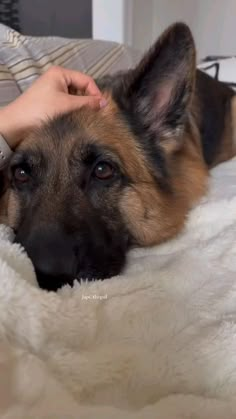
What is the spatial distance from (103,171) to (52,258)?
0.33 metres

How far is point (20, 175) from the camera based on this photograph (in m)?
1.30

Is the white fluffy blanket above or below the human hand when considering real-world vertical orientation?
below

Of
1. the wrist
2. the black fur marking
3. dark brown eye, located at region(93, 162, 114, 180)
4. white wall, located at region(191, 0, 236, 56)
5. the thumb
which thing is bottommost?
white wall, located at region(191, 0, 236, 56)

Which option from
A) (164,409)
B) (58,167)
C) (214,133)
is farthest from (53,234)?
(214,133)

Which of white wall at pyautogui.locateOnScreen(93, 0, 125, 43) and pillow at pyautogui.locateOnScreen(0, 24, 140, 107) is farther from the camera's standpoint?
white wall at pyautogui.locateOnScreen(93, 0, 125, 43)

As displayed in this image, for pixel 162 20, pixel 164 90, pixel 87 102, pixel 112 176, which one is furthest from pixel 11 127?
pixel 162 20

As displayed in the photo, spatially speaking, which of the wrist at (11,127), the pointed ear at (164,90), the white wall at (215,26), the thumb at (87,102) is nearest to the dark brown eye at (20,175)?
the wrist at (11,127)

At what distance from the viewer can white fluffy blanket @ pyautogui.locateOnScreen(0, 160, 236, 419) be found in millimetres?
665

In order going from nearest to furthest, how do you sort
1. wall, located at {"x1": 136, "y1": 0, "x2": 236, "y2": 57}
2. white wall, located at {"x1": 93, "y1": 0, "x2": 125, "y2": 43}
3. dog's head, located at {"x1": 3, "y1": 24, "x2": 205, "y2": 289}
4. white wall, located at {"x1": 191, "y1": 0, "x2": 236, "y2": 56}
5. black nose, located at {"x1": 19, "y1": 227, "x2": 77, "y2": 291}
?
1. black nose, located at {"x1": 19, "y1": 227, "x2": 77, "y2": 291}
2. dog's head, located at {"x1": 3, "y1": 24, "x2": 205, "y2": 289}
3. white wall, located at {"x1": 93, "y1": 0, "x2": 125, "y2": 43}
4. wall, located at {"x1": 136, "y1": 0, "x2": 236, "y2": 57}
5. white wall, located at {"x1": 191, "y1": 0, "x2": 236, "y2": 56}

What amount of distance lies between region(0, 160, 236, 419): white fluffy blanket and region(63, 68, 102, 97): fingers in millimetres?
626

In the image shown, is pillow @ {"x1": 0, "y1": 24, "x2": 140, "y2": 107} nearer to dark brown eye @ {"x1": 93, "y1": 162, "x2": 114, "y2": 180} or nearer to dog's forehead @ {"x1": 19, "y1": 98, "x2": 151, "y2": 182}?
dog's forehead @ {"x1": 19, "y1": 98, "x2": 151, "y2": 182}

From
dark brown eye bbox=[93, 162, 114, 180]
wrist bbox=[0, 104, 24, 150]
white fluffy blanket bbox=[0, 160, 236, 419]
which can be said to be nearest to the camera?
white fluffy blanket bbox=[0, 160, 236, 419]

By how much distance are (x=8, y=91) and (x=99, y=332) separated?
3.59ft

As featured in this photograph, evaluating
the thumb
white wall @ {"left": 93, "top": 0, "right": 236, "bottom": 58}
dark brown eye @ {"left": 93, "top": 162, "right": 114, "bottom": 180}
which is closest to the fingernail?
the thumb
